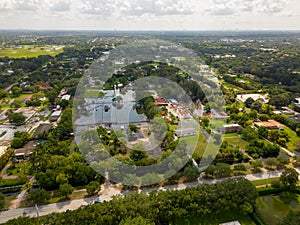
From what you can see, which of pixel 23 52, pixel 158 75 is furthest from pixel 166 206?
pixel 23 52

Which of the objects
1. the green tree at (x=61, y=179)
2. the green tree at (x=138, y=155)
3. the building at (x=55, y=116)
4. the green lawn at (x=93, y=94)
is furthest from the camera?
the green lawn at (x=93, y=94)

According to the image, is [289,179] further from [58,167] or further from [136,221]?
[58,167]

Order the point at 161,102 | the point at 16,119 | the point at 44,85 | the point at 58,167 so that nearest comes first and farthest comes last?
1. the point at 58,167
2. the point at 16,119
3. the point at 161,102
4. the point at 44,85

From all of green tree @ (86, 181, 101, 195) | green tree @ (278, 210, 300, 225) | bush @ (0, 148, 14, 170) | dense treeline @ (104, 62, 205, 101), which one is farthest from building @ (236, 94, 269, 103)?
bush @ (0, 148, 14, 170)

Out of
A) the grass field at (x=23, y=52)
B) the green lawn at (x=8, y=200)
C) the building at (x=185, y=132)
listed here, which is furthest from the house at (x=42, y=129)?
the grass field at (x=23, y=52)

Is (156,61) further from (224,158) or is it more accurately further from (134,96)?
(224,158)

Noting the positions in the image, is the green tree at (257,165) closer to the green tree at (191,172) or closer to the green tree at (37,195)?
the green tree at (191,172)

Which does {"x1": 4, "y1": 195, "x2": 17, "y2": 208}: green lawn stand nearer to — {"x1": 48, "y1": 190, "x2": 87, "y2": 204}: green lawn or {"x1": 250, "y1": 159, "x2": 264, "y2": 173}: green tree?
{"x1": 48, "y1": 190, "x2": 87, "y2": 204}: green lawn
